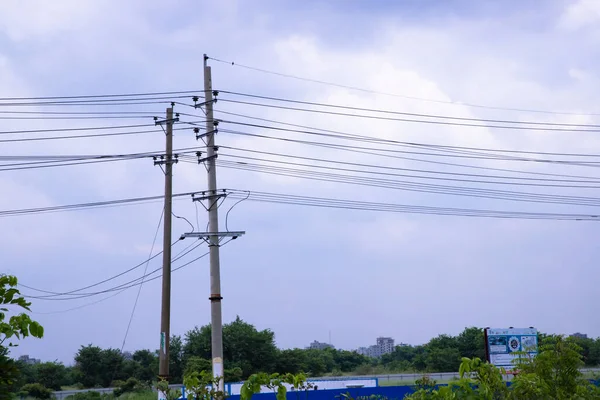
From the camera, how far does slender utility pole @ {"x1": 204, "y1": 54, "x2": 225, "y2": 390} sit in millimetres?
22428

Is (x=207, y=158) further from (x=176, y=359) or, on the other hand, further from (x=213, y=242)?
(x=176, y=359)

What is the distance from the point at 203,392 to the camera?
19.7 ft

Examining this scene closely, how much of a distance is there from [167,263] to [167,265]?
87 mm

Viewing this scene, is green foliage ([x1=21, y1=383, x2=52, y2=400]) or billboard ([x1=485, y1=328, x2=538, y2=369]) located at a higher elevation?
billboard ([x1=485, y1=328, x2=538, y2=369])

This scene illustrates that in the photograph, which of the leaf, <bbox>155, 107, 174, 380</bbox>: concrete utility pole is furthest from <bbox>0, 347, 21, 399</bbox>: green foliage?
<bbox>155, 107, 174, 380</bbox>: concrete utility pole

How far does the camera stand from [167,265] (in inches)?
968

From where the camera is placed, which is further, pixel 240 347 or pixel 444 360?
pixel 444 360

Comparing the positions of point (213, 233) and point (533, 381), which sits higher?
point (213, 233)

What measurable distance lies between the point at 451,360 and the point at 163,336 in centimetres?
4184

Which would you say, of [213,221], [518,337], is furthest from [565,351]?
[518,337]

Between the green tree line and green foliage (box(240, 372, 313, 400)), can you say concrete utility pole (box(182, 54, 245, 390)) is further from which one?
the green tree line

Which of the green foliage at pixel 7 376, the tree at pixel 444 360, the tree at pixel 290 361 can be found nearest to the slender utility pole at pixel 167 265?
the green foliage at pixel 7 376

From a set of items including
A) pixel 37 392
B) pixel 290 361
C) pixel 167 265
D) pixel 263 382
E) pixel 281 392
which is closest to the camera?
pixel 263 382

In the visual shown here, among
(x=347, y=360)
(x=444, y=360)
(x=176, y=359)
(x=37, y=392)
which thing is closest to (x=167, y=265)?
(x=37, y=392)
